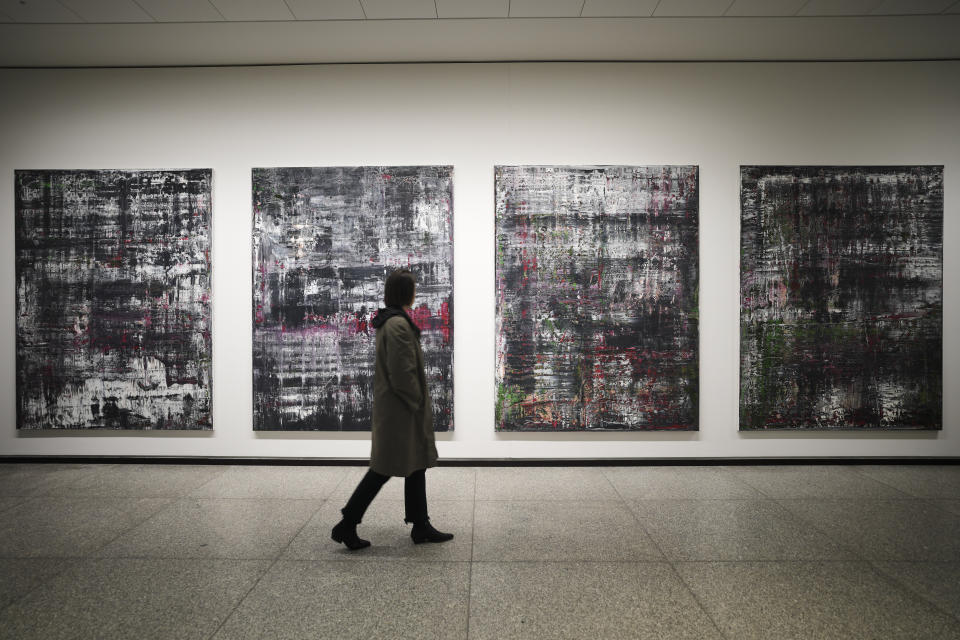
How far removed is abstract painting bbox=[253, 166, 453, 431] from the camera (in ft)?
12.8

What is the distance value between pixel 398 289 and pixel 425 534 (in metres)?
1.35

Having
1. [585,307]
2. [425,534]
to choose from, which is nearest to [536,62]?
[585,307]

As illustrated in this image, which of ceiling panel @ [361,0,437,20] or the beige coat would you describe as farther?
ceiling panel @ [361,0,437,20]

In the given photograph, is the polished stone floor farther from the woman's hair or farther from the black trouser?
the woman's hair

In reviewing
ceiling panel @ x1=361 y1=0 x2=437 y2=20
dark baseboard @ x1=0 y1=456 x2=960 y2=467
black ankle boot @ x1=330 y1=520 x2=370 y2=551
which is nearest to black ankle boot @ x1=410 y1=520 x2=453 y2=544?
black ankle boot @ x1=330 y1=520 x2=370 y2=551

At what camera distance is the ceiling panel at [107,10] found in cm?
326

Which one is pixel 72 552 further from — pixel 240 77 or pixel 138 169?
pixel 240 77

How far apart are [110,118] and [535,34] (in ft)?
12.0

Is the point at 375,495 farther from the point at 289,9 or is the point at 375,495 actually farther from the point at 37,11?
the point at 37,11

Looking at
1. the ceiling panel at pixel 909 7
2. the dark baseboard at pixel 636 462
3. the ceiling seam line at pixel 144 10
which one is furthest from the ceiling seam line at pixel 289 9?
the ceiling panel at pixel 909 7

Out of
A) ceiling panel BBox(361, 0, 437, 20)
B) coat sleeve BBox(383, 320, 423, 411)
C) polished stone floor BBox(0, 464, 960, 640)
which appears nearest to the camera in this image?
polished stone floor BBox(0, 464, 960, 640)

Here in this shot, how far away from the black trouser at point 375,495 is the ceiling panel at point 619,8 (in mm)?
3330

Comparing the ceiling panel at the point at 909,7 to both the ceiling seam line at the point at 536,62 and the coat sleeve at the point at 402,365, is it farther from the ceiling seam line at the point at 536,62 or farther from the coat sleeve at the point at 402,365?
the coat sleeve at the point at 402,365

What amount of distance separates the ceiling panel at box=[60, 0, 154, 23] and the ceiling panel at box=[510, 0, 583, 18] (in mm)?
2694
